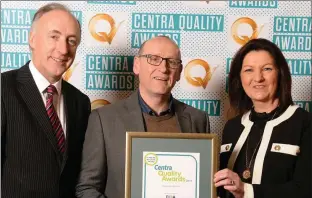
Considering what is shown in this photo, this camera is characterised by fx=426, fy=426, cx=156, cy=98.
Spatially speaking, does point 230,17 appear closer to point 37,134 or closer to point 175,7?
point 175,7

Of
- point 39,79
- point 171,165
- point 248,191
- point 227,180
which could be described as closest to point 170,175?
point 171,165

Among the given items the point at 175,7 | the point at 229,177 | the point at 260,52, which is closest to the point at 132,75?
the point at 175,7

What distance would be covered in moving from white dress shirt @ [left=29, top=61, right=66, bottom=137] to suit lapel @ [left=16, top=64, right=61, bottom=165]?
A: 0.12 ft

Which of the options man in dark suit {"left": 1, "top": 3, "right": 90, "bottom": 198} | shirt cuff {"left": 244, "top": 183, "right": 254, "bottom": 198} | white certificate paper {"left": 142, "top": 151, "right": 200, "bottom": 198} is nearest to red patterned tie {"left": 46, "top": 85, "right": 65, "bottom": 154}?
man in dark suit {"left": 1, "top": 3, "right": 90, "bottom": 198}

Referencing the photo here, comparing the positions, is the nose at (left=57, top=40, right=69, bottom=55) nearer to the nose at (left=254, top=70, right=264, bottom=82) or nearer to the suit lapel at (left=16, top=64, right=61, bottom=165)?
the suit lapel at (left=16, top=64, right=61, bottom=165)

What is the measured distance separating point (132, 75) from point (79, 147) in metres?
0.77

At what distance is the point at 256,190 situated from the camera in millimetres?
2020

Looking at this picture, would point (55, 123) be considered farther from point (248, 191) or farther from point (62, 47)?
point (248, 191)

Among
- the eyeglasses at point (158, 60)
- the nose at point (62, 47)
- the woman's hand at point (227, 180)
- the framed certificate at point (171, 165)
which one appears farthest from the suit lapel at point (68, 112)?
the woman's hand at point (227, 180)

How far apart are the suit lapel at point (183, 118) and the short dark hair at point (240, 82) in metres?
0.35

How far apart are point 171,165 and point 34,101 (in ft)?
2.42

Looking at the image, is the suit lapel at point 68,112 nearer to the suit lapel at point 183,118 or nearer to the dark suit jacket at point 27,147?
the dark suit jacket at point 27,147

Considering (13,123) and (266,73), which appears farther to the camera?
(266,73)

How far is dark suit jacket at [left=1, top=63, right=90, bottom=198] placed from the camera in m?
2.02
